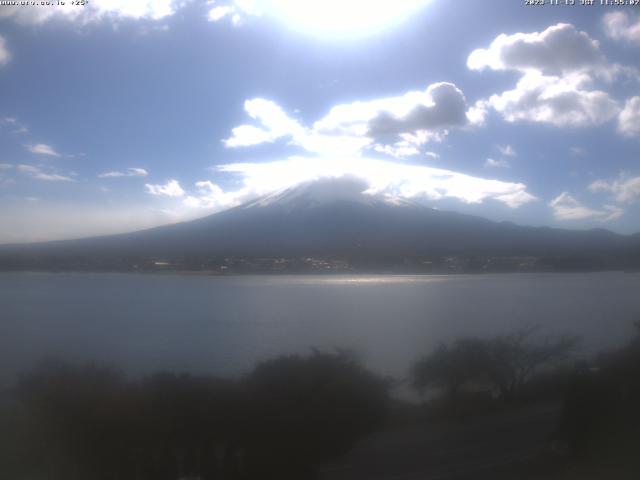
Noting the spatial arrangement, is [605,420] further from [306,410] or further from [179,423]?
[179,423]

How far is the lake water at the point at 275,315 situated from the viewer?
7008mm

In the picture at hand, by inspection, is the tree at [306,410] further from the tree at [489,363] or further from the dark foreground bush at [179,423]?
the tree at [489,363]

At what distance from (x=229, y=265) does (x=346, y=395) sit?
6719 mm

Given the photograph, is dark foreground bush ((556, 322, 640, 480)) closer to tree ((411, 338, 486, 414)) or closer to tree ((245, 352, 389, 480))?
tree ((411, 338, 486, 414))

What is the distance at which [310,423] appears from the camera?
220 inches

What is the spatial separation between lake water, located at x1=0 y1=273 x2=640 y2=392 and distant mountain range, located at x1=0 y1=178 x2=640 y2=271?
15.2 inches

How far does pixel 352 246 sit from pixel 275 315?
4.70 metres

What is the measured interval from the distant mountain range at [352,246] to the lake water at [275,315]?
387 mm

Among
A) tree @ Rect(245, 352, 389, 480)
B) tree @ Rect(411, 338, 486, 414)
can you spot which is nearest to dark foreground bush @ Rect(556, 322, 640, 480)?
tree @ Rect(411, 338, 486, 414)

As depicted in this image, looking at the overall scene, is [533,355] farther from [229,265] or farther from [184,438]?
[229,265]

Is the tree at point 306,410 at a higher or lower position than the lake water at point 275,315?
lower

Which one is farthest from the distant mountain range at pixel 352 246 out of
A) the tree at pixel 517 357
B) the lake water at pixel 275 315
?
the tree at pixel 517 357

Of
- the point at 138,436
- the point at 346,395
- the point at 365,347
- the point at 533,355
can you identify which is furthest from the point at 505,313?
the point at 138,436

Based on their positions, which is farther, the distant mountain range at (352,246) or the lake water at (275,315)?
the distant mountain range at (352,246)
